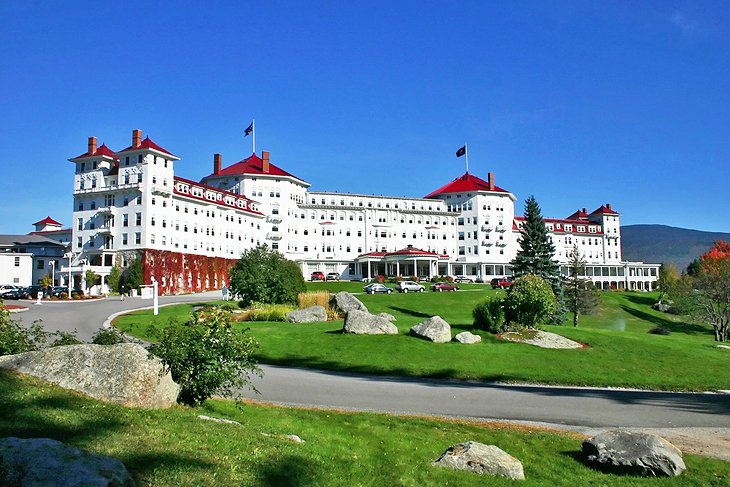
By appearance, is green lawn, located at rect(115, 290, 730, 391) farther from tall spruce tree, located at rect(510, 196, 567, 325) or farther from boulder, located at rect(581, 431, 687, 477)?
tall spruce tree, located at rect(510, 196, 567, 325)

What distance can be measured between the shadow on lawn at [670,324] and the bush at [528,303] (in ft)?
138

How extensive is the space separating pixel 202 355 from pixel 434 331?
16.6 metres

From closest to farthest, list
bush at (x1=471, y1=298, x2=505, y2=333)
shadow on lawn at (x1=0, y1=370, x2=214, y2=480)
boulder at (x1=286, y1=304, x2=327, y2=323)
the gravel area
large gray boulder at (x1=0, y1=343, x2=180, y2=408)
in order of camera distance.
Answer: shadow on lawn at (x1=0, y1=370, x2=214, y2=480) → large gray boulder at (x1=0, y1=343, x2=180, y2=408) → the gravel area → bush at (x1=471, y1=298, x2=505, y2=333) → boulder at (x1=286, y1=304, x2=327, y2=323)

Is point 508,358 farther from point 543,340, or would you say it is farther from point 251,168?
point 251,168

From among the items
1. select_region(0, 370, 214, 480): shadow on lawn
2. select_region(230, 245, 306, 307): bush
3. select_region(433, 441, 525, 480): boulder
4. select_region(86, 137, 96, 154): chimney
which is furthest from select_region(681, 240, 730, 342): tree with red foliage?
select_region(86, 137, 96, 154): chimney

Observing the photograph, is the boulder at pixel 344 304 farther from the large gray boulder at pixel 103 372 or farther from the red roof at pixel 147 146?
the red roof at pixel 147 146

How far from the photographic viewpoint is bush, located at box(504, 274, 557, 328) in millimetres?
29438

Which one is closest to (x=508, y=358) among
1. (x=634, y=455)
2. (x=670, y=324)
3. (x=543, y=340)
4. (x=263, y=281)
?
(x=543, y=340)

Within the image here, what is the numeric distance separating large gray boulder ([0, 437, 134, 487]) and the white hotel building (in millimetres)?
70131

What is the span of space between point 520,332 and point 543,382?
849 centimetres

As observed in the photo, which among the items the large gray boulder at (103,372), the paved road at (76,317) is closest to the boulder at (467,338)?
the paved road at (76,317)

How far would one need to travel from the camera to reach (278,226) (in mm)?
97812

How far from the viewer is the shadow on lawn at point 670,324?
212ft

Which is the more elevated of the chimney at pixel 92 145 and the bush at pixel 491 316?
the chimney at pixel 92 145
